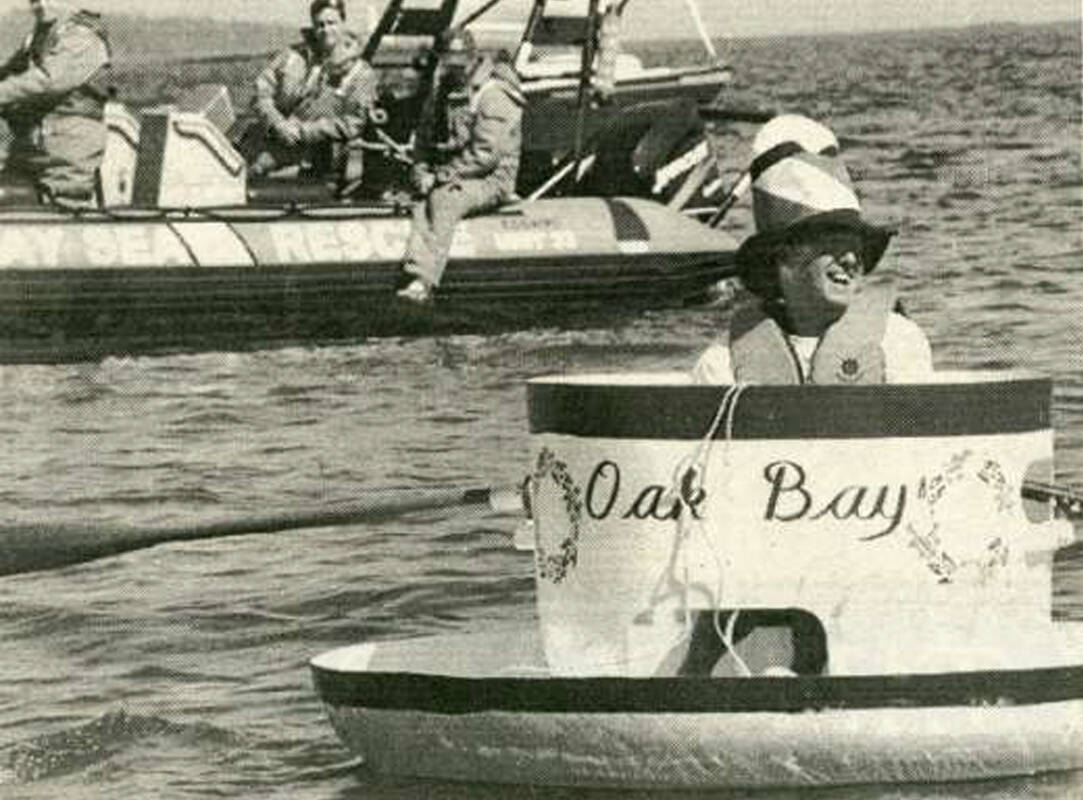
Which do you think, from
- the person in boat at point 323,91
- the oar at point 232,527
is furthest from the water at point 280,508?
the person in boat at point 323,91

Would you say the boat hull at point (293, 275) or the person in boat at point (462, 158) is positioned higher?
the person in boat at point (462, 158)

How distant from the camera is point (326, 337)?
16.2 meters

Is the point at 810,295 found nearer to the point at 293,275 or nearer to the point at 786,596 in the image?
the point at 786,596

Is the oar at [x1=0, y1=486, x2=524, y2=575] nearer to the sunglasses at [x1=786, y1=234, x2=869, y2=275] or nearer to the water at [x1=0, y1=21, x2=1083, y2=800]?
the water at [x1=0, y1=21, x2=1083, y2=800]

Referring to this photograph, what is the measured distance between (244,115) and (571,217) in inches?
99.9

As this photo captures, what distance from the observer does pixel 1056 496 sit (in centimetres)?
594

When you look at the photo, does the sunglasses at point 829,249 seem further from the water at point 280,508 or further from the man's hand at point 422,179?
the man's hand at point 422,179

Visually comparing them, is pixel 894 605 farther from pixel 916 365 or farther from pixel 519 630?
pixel 519 630

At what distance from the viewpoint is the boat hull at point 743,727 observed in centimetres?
552

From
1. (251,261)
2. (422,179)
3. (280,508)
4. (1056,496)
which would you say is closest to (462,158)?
(422,179)

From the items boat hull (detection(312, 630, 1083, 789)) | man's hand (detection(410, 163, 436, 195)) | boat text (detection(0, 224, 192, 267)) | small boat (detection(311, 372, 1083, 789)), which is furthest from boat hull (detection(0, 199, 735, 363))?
small boat (detection(311, 372, 1083, 789))

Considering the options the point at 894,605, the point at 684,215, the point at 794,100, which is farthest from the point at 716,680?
the point at 794,100

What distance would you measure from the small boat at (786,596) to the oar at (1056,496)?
0.17 meters

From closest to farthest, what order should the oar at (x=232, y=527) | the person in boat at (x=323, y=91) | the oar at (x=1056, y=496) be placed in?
1. the oar at (x=1056, y=496)
2. the oar at (x=232, y=527)
3. the person in boat at (x=323, y=91)
